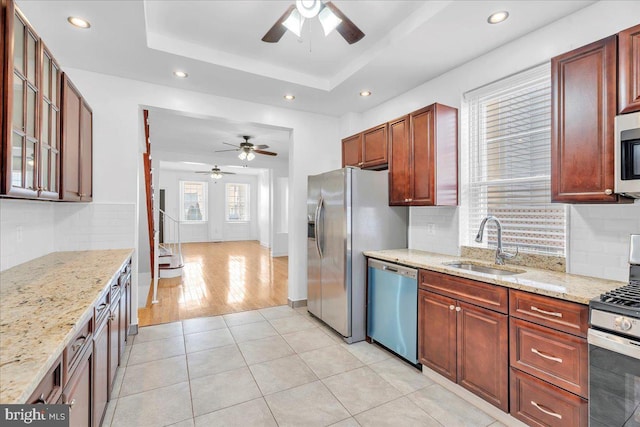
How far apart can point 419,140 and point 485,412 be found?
2220 millimetres

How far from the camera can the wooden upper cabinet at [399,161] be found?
3.11m

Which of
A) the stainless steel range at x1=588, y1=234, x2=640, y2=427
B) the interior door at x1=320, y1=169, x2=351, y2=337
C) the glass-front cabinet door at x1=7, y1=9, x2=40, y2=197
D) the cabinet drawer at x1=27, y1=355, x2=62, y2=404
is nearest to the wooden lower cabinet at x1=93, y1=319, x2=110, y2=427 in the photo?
the cabinet drawer at x1=27, y1=355, x2=62, y2=404

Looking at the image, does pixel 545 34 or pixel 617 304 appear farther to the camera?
pixel 545 34

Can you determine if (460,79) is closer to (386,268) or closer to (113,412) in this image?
(386,268)

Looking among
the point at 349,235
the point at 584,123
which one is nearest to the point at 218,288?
the point at 349,235

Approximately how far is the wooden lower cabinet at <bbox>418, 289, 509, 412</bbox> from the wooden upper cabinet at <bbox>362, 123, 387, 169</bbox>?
1572 millimetres

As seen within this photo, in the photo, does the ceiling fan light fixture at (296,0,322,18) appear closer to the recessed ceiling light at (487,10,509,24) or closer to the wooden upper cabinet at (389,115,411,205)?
the recessed ceiling light at (487,10,509,24)

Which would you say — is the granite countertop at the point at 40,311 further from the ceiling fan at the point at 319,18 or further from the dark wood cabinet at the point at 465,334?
the dark wood cabinet at the point at 465,334

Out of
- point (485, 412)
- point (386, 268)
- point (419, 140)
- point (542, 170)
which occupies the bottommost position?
point (485, 412)

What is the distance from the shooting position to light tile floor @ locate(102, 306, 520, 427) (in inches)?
79.4

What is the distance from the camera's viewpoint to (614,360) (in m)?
1.40

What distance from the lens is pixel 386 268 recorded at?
2.92 meters

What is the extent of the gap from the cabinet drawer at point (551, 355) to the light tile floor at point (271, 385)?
1.67ft

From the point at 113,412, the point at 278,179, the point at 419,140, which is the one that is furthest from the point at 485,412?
the point at 278,179
